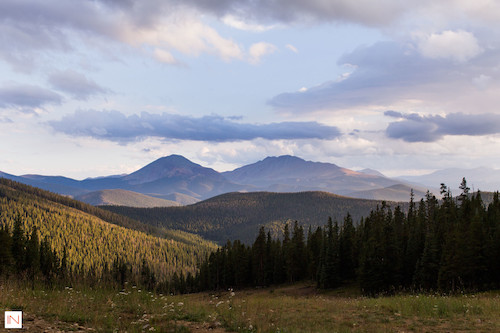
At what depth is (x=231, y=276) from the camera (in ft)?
289

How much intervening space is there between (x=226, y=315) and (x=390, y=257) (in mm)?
48438

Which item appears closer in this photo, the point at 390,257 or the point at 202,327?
the point at 202,327

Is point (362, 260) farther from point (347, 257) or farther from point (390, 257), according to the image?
point (347, 257)

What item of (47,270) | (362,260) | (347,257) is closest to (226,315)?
(362,260)

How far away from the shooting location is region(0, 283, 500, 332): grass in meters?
11.6

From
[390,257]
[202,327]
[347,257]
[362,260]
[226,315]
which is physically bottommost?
[347,257]

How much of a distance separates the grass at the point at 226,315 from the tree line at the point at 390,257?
14.7m

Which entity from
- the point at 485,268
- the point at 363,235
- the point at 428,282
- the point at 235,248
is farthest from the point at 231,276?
the point at 485,268

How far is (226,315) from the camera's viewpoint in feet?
43.7

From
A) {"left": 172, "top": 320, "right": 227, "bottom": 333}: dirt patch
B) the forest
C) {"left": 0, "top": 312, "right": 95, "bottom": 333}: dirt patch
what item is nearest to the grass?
{"left": 172, "top": 320, "right": 227, "bottom": 333}: dirt patch

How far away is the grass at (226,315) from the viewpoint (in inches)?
457

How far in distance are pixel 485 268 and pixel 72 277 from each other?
4553 centimetres

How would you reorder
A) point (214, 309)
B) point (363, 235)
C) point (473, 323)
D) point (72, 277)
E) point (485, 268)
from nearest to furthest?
point (473, 323) → point (214, 309) → point (72, 277) → point (485, 268) → point (363, 235)

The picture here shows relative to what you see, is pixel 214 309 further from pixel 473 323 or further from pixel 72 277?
pixel 473 323
